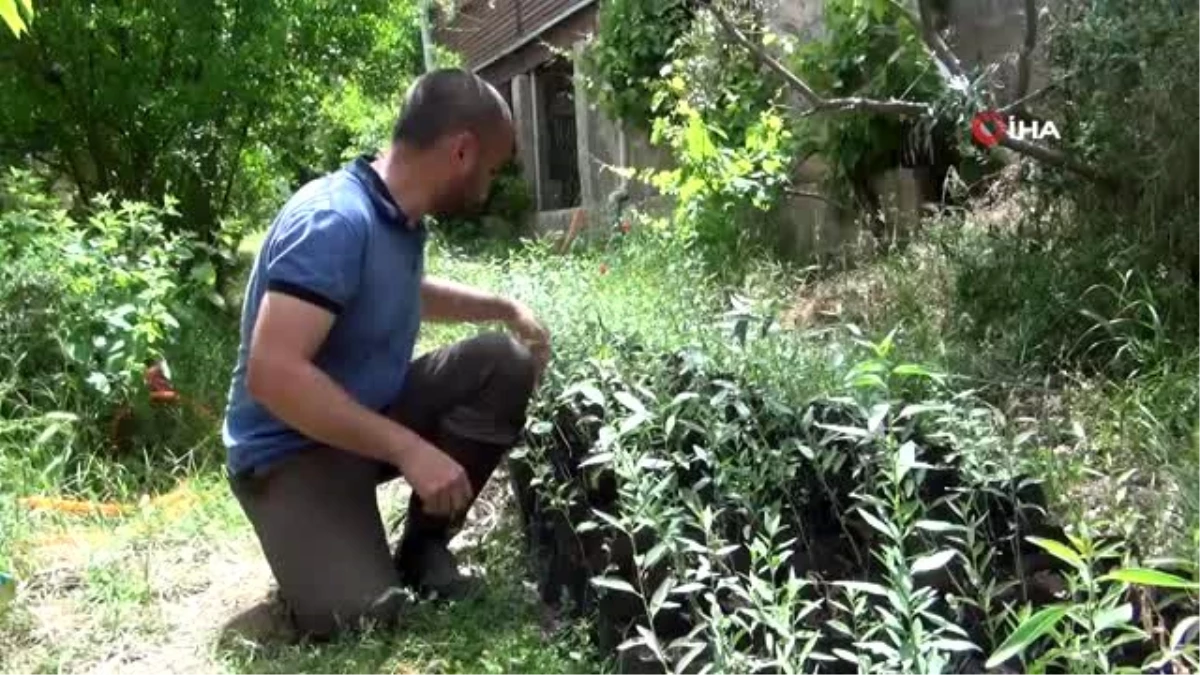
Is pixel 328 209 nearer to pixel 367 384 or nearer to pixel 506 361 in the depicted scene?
pixel 367 384

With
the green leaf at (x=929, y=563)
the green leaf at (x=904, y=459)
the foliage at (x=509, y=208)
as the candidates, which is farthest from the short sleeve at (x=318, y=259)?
the foliage at (x=509, y=208)

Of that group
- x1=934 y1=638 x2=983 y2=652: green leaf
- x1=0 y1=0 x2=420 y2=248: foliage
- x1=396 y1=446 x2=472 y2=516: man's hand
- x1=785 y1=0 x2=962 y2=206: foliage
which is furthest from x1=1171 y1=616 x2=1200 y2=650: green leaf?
→ x1=0 y1=0 x2=420 y2=248: foliage

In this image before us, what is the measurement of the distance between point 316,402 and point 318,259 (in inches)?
11.9

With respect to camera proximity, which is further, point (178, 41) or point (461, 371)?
point (178, 41)

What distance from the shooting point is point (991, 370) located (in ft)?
12.5

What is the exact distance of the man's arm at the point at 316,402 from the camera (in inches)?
104

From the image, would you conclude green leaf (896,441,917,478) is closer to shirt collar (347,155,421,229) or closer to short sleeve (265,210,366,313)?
short sleeve (265,210,366,313)

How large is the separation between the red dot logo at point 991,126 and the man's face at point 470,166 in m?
2.11

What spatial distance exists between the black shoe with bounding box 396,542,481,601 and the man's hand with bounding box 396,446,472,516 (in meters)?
0.35

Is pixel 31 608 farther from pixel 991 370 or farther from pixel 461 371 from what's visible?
pixel 991 370

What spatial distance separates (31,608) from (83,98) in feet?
13.6

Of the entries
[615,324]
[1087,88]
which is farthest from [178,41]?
[1087,88]

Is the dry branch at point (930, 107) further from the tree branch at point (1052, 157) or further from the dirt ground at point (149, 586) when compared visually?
the dirt ground at point (149, 586)

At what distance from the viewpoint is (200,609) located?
3.24 metres
